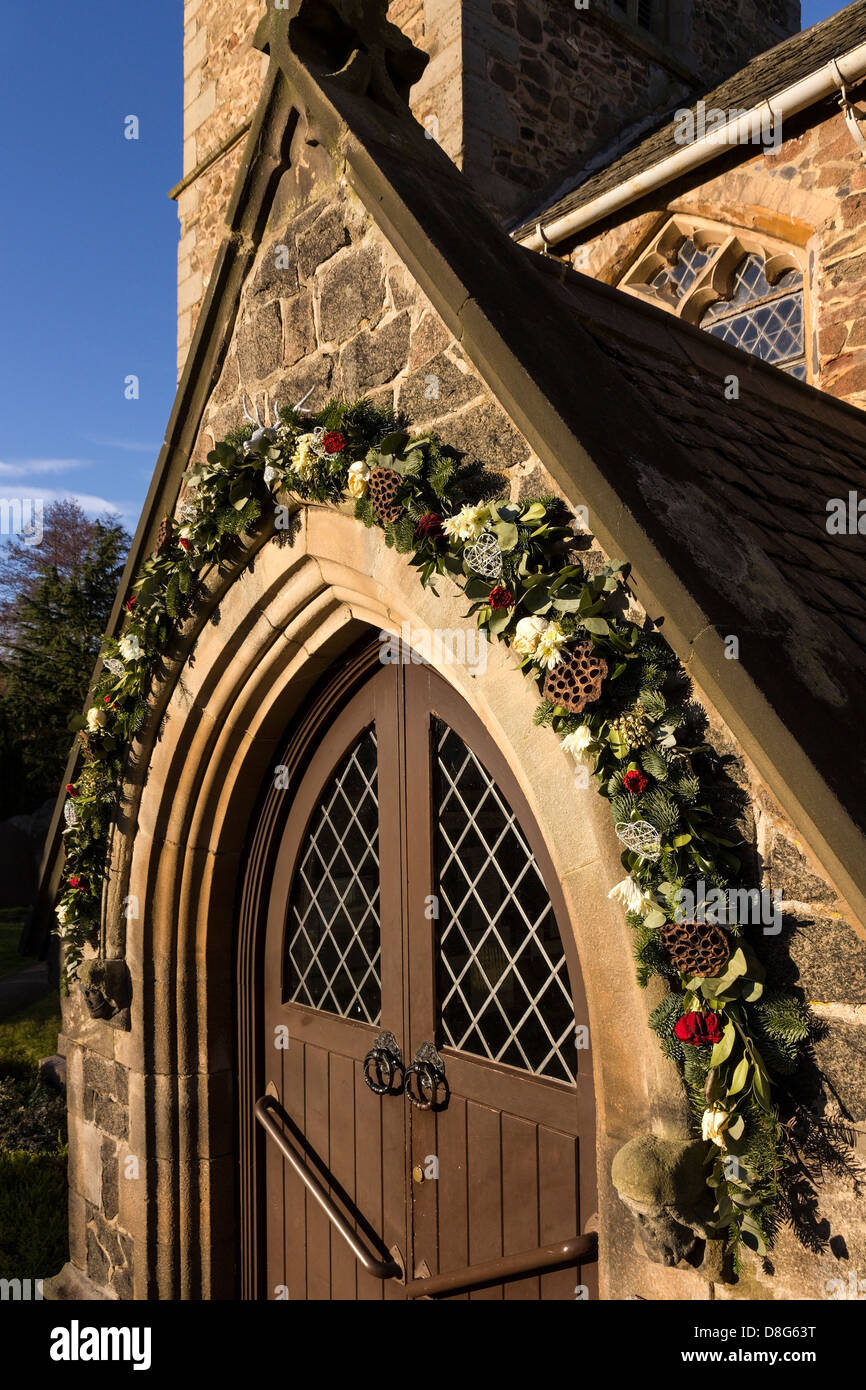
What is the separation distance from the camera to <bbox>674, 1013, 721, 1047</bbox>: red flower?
1901 millimetres

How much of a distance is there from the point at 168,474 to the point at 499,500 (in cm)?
188

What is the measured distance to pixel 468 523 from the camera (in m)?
2.35

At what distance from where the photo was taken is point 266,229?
3363 millimetres

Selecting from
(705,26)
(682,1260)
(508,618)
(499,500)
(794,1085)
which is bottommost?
(682,1260)

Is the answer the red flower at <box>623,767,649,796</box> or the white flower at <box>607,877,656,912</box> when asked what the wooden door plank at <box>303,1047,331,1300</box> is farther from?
the red flower at <box>623,767,649,796</box>

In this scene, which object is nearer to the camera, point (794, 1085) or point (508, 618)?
point (794, 1085)

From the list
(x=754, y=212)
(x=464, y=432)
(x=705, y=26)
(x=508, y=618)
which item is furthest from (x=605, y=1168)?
(x=705, y=26)

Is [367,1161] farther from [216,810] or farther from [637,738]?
[637,738]

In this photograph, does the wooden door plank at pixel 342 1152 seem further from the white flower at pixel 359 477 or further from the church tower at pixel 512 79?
the church tower at pixel 512 79

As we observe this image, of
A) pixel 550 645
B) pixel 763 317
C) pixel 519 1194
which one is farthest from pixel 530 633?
pixel 763 317

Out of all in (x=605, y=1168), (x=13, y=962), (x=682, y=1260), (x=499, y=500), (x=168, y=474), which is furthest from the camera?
(x=13, y=962)

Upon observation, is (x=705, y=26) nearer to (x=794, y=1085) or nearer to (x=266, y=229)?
(x=266, y=229)

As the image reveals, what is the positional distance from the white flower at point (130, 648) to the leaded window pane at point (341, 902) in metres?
0.90

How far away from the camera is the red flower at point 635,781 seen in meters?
1.99
